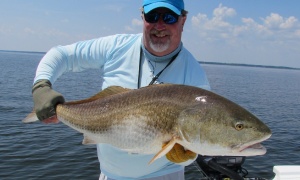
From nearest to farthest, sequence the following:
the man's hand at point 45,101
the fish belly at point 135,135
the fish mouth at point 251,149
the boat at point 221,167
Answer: the fish mouth at point 251,149
the fish belly at point 135,135
the man's hand at point 45,101
the boat at point 221,167

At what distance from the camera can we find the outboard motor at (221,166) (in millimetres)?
7062

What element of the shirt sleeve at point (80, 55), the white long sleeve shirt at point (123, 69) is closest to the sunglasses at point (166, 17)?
the white long sleeve shirt at point (123, 69)

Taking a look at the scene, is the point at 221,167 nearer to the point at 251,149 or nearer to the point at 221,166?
the point at 221,166

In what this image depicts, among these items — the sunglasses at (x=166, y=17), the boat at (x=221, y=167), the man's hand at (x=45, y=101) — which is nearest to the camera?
the man's hand at (x=45, y=101)

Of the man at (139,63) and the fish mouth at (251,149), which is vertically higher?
the man at (139,63)

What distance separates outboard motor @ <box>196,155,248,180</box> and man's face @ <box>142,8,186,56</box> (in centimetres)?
401

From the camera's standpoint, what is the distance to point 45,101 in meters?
3.50

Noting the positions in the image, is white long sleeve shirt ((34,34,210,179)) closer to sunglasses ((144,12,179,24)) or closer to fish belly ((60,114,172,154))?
sunglasses ((144,12,179,24))

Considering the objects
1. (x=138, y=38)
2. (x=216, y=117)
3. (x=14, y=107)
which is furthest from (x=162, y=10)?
(x=14, y=107)

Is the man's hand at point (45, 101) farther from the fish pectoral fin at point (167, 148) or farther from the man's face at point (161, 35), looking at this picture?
the fish pectoral fin at point (167, 148)

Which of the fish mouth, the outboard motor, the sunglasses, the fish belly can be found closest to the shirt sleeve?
the sunglasses

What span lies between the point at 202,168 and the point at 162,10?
4.67 meters

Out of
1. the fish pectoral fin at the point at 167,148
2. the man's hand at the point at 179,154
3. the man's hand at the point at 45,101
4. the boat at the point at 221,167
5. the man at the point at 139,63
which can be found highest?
the man at the point at 139,63

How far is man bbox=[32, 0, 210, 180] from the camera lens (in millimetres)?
3773
